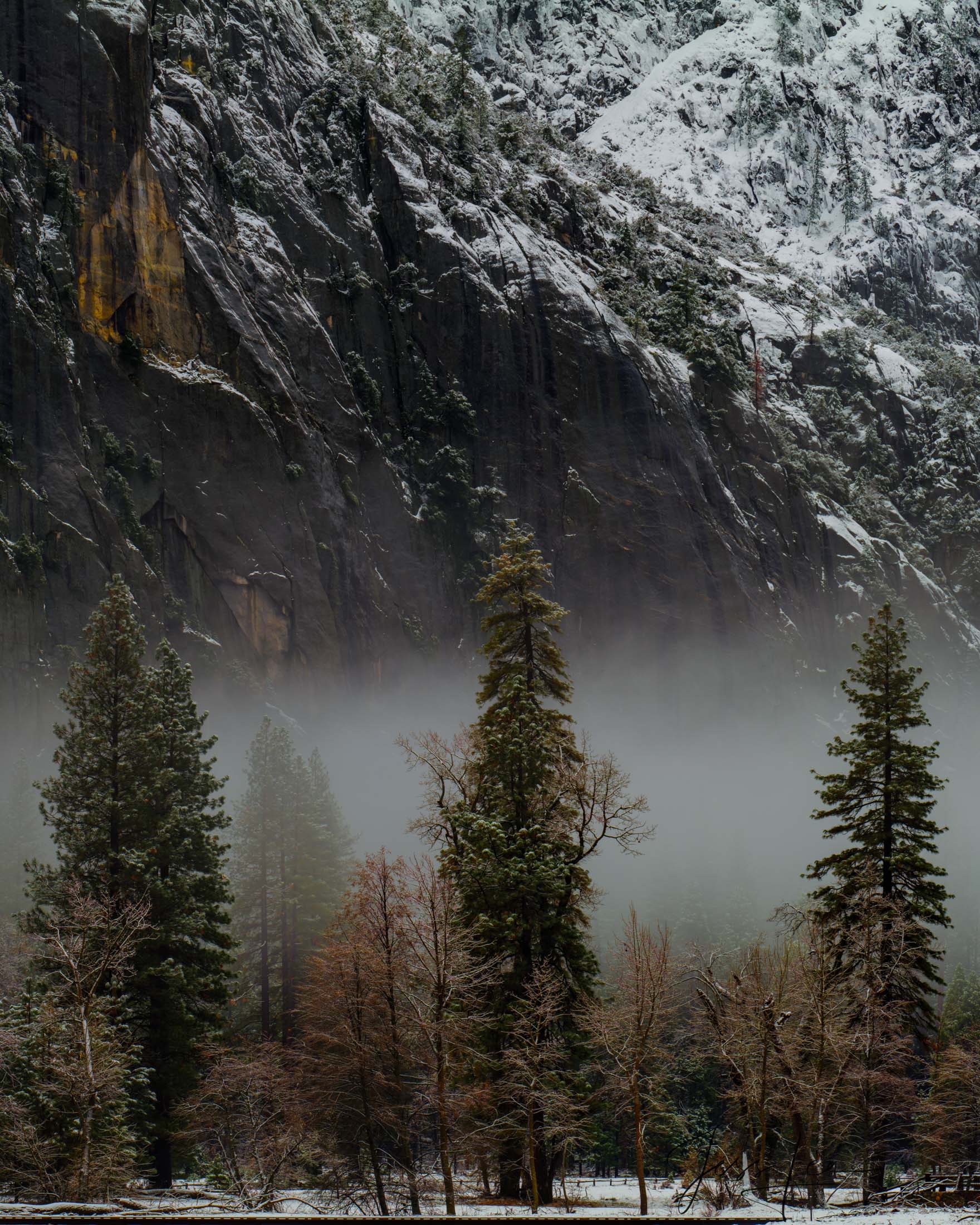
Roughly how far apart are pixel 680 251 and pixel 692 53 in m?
89.4

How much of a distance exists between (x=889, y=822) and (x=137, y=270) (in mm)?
55602

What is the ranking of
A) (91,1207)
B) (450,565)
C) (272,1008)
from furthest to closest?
(450,565), (272,1008), (91,1207)

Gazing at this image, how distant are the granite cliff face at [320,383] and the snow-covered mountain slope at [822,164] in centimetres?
7121

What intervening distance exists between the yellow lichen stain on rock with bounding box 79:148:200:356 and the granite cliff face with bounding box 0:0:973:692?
6.5 inches

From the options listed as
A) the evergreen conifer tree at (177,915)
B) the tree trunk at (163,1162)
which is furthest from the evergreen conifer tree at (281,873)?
the tree trunk at (163,1162)

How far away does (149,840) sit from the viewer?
28.7 meters

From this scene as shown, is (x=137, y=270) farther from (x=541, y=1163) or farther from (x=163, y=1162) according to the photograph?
(x=541, y=1163)

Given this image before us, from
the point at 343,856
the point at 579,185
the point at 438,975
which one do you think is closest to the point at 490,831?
the point at 438,975

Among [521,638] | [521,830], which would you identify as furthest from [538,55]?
[521,830]

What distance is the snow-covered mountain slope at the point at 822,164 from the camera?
17638 cm

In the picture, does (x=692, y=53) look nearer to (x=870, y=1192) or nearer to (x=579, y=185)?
(x=579, y=185)

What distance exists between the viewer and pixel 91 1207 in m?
17.3

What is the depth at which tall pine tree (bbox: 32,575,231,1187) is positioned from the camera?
27.8m

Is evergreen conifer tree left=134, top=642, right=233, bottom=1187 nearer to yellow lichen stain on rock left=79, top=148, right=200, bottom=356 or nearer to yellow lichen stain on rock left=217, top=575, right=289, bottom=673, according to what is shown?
yellow lichen stain on rock left=217, top=575, right=289, bottom=673
